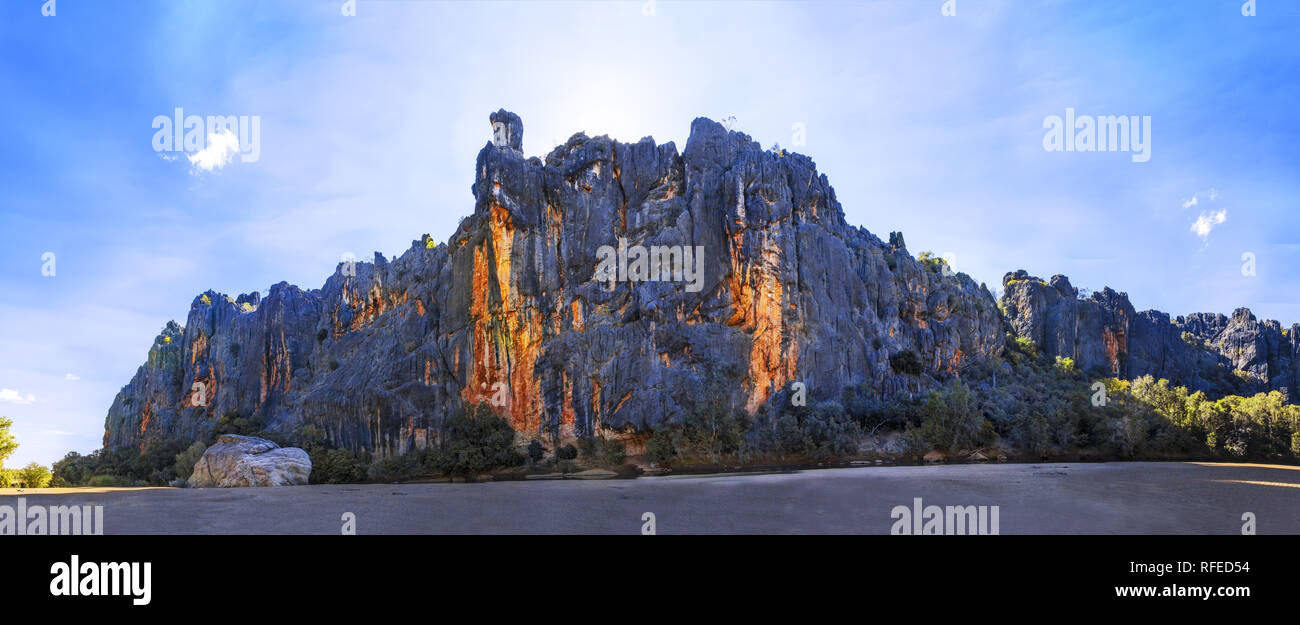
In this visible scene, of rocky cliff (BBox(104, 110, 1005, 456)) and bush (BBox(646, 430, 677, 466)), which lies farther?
rocky cliff (BBox(104, 110, 1005, 456))

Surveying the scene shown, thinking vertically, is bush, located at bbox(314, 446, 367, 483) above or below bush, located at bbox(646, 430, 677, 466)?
below

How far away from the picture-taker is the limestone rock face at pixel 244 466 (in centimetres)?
4641

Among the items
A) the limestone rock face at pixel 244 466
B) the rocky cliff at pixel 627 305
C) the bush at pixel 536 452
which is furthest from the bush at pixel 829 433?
the limestone rock face at pixel 244 466

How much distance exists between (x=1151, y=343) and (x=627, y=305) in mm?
96247

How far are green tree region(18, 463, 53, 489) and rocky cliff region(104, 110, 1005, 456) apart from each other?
96.5ft

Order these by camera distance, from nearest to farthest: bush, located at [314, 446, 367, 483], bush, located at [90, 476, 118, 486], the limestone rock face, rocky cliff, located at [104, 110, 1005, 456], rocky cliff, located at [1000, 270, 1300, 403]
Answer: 1. the limestone rock face
2. bush, located at [314, 446, 367, 483]
3. bush, located at [90, 476, 118, 486]
4. rocky cliff, located at [104, 110, 1005, 456]
5. rocky cliff, located at [1000, 270, 1300, 403]

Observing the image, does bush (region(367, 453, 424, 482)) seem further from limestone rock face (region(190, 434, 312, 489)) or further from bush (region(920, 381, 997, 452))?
bush (region(920, 381, 997, 452))

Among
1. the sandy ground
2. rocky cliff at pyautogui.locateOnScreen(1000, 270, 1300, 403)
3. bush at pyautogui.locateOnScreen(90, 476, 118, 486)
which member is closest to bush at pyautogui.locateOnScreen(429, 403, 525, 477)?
the sandy ground

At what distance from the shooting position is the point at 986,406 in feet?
219

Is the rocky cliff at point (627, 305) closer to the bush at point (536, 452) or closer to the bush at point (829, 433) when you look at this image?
the bush at point (536, 452)

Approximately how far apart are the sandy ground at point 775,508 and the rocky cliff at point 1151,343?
3196 inches

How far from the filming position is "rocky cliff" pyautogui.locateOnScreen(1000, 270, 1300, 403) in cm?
10400

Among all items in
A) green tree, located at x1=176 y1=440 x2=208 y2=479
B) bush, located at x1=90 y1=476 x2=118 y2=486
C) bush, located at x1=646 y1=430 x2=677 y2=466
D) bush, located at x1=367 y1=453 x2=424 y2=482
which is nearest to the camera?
bush, located at x1=646 y1=430 x2=677 y2=466
